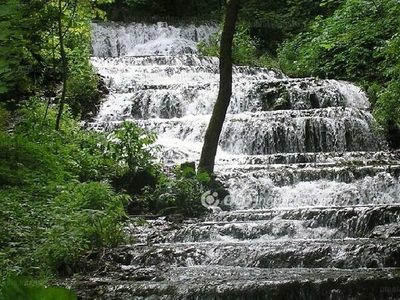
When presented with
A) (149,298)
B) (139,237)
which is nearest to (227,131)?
(139,237)

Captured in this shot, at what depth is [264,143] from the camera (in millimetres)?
12594

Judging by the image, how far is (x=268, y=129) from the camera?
1262 centimetres

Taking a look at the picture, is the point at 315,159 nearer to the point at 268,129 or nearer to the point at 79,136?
the point at 268,129

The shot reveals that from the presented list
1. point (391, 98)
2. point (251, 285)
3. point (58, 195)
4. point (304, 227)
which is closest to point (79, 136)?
point (58, 195)

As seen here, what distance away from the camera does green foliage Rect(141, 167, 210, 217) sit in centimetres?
919

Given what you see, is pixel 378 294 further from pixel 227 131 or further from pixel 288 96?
pixel 288 96

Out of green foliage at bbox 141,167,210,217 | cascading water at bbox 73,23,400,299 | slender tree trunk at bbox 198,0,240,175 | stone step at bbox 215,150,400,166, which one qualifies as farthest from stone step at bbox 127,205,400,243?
stone step at bbox 215,150,400,166

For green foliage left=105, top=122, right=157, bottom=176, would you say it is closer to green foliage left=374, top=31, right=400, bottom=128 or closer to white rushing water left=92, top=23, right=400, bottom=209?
white rushing water left=92, top=23, right=400, bottom=209

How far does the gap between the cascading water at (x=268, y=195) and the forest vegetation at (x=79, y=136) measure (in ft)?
1.88

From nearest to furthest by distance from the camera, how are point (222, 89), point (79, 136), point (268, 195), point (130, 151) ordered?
point (268, 195) < point (222, 89) < point (130, 151) < point (79, 136)

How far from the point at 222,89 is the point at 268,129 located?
2.89 m

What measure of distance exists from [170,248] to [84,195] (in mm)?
1868

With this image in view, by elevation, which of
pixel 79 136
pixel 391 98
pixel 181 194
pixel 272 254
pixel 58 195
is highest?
pixel 391 98

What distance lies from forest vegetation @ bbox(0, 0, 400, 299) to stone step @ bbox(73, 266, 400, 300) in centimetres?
86
